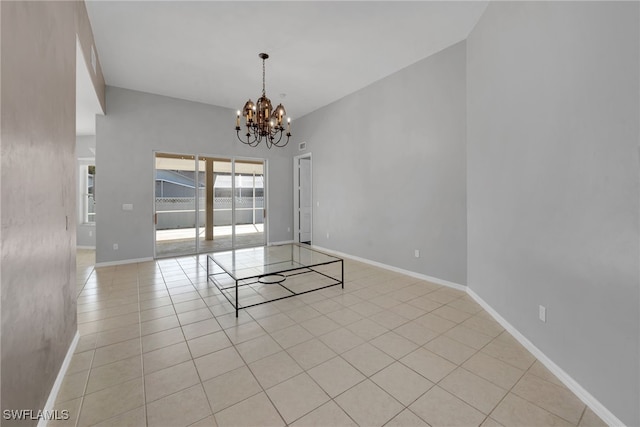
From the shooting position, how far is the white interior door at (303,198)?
7.20m

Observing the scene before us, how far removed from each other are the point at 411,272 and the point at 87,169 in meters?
8.20

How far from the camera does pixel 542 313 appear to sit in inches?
83.4

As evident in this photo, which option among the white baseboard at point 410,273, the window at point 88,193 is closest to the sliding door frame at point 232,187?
the white baseboard at point 410,273

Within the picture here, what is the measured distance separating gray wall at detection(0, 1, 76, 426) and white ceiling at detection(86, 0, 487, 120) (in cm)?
134

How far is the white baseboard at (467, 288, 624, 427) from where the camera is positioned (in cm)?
153

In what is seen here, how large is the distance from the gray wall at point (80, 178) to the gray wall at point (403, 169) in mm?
5860

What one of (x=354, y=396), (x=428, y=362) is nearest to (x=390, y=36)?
(x=428, y=362)

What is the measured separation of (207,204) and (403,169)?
4.57 metres

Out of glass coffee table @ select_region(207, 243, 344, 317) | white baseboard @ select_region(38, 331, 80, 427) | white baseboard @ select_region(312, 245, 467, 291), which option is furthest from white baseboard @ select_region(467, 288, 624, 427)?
white baseboard @ select_region(38, 331, 80, 427)

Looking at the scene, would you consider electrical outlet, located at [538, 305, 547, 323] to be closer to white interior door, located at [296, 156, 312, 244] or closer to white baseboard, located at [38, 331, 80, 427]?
white baseboard, located at [38, 331, 80, 427]

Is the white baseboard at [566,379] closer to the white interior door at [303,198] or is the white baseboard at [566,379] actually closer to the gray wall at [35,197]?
the gray wall at [35,197]

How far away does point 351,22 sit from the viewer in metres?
3.20

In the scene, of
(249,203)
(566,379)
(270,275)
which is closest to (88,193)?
(249,203)

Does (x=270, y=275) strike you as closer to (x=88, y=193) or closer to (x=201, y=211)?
(x=201, y=211)
